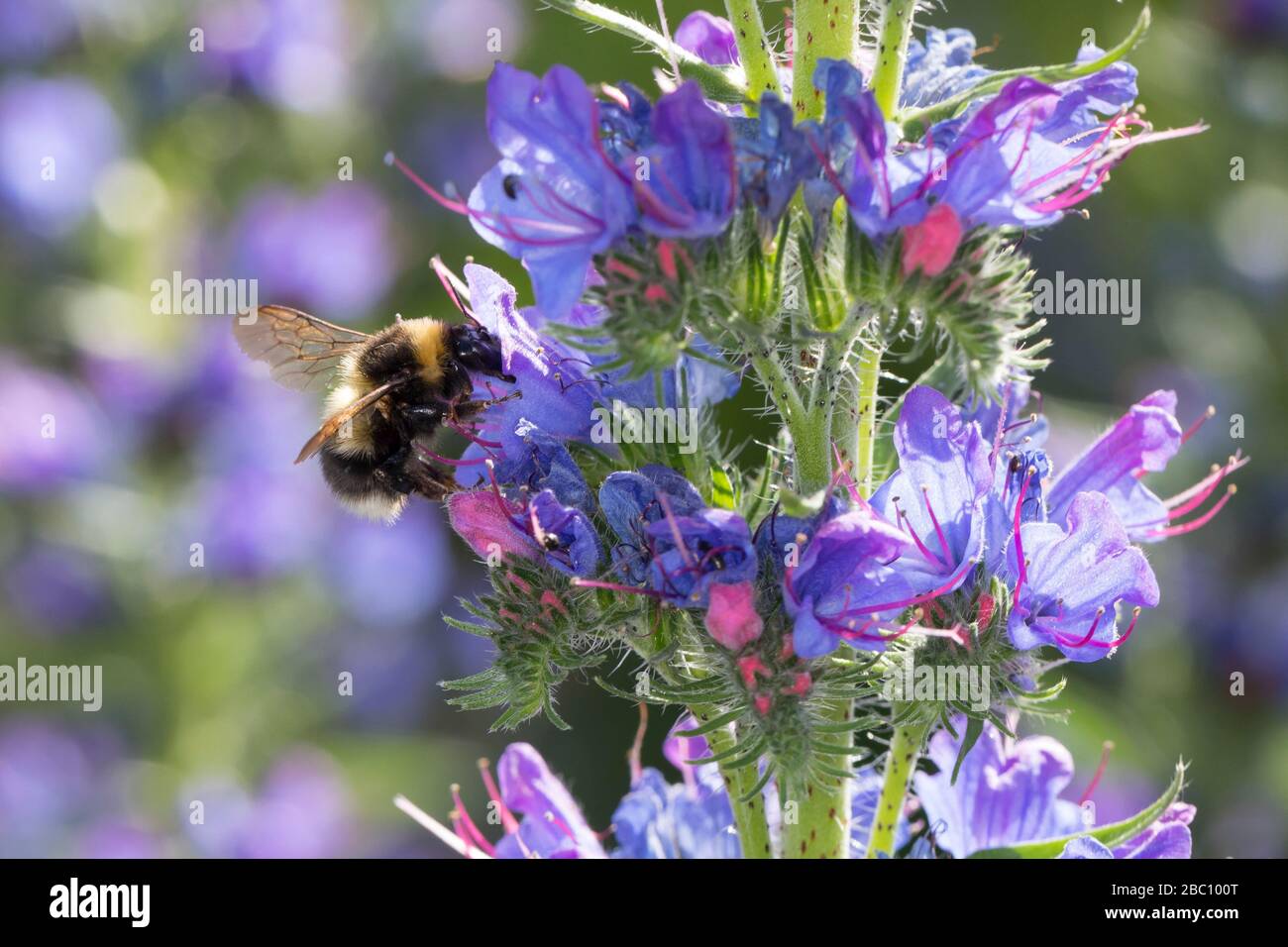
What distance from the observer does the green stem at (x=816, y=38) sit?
2.37m

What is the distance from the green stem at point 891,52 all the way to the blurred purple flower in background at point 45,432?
4.57 metres

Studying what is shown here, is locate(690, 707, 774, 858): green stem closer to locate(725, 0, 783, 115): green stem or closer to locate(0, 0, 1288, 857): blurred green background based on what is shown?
locate(725, 0, 783, 115): green stem

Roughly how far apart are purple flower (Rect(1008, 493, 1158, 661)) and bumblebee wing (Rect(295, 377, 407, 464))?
1345 mm

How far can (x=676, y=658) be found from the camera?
8.19 feet

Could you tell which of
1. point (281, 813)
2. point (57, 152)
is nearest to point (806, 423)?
point (281, 813)

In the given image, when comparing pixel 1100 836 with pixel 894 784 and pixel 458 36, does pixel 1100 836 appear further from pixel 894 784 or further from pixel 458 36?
pixel 458 36

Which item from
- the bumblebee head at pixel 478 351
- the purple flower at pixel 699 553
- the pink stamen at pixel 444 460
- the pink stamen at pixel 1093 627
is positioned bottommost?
the pink stamen at pixel 1093 627

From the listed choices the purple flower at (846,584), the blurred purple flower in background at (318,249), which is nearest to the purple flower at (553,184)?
the purple flower at (846,584)

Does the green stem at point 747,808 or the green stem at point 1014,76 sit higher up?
the green stem at point 1014,76

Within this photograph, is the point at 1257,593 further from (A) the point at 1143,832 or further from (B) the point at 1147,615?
(A) the point at 1143,832

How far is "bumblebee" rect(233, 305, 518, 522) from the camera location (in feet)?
9.78

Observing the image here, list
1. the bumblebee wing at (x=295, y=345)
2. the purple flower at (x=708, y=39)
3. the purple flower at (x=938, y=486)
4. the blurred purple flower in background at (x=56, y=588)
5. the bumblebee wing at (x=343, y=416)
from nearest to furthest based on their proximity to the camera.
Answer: the purple flower at (x=938, y=486)
the purple flower at (x=708, y=39)
the bumblebee wing at (x=343, y=416)
the bumblebee wing at (x=295, y=345)
the blurred purple flower in background at (x=56, y=588)

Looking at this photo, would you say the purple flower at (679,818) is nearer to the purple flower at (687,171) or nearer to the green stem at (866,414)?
the green stem at (866,414)

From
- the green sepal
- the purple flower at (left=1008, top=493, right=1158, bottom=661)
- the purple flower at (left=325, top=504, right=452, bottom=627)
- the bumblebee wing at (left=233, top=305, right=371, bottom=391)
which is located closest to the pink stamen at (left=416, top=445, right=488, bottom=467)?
the bumblebee wing at (left=233, top=305, right=371, bottom=391)
